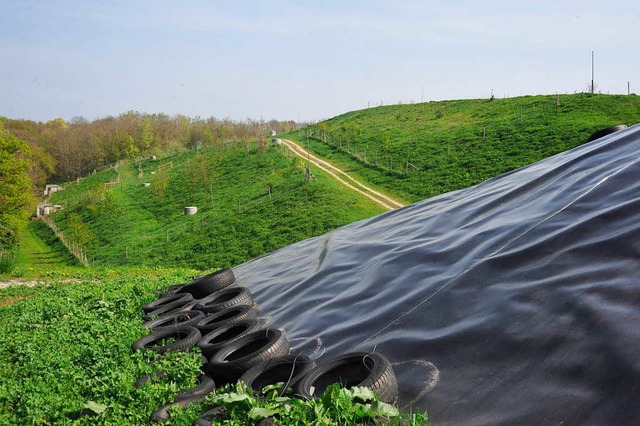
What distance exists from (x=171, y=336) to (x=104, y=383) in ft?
5.91

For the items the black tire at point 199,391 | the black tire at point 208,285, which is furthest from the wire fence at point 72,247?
the black tire at point 199,391

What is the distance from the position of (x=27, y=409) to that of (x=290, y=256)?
6.04 meters

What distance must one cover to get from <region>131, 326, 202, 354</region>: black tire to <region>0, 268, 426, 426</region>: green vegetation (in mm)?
192

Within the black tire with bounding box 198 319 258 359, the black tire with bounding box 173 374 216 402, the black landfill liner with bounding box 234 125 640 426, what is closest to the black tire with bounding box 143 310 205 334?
the black tire with bounding box 198 319 258 359

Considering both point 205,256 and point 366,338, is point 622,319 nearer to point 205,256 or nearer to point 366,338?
point 366,338

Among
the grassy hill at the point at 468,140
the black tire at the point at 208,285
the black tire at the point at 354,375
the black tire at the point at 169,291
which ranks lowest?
the black tire at the point at 169,291

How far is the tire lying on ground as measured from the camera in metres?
5.66

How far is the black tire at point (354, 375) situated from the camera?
4.27m

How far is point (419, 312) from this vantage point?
5504mm

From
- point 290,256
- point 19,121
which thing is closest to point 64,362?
point 290,256

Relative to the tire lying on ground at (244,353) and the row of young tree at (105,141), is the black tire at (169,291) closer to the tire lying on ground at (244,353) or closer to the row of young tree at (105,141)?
the tire lying on ground at (244,353)

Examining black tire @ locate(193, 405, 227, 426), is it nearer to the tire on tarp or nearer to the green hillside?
the tire on tarp

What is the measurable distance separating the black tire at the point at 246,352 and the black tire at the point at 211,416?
1.01 metres

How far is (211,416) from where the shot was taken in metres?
4.52
